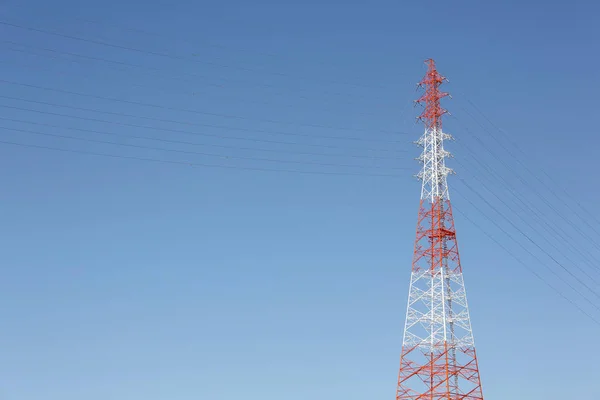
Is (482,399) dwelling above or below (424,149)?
below

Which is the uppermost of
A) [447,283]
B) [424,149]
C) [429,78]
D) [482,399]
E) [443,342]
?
[429,78]

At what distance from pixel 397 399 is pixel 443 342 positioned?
554 centimetres

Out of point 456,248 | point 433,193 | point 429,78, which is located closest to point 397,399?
point 456,248

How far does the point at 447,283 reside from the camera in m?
61.2

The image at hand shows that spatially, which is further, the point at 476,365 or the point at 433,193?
Answer: the point at 433,193

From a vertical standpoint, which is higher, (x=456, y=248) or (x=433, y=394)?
(x=456, y=248)

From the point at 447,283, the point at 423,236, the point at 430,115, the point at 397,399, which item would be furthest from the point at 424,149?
the point at 397,399

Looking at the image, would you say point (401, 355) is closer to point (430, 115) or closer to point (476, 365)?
point (476, 365)

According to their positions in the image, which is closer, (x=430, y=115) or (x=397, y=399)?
(x=397, y=399)

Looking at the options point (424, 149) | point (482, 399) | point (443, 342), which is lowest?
point (482, 399)

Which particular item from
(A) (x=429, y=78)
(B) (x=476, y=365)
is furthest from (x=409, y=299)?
(A) (x=429, y=78)

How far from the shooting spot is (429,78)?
65500 millimetres

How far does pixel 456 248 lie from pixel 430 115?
1151 centimetres

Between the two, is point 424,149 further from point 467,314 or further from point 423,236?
point 467,314
